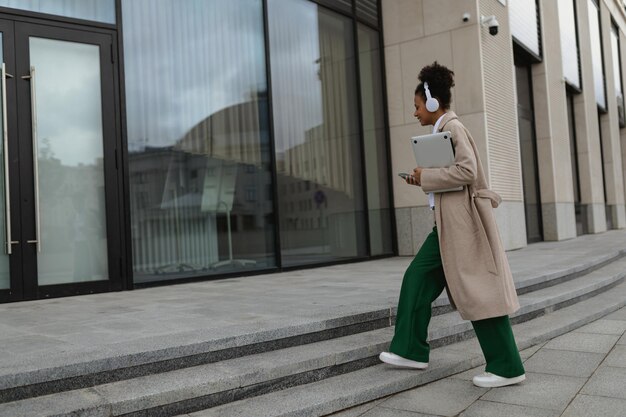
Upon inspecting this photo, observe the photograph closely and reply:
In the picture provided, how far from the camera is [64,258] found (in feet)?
21.3

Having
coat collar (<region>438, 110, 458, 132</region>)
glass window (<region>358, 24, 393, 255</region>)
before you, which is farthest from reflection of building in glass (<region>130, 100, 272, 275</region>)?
coat collar (<region>438, 110, 458, 132</region>)

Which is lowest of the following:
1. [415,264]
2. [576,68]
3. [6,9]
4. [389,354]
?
[389,354]

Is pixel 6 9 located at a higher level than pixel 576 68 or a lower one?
lower

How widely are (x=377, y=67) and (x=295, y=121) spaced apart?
108 inches

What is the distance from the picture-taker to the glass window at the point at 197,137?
7250 millimetres

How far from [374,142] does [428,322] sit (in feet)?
24.6

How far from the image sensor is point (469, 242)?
3.49 meters

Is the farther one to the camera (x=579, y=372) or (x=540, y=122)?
(x=540, y=122)

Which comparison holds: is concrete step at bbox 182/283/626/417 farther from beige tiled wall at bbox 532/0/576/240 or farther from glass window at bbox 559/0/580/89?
glass window at bbox 559/0/580/89

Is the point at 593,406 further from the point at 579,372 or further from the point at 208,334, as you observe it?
the point at 208,334

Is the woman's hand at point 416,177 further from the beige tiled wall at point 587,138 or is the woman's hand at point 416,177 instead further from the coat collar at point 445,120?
the beige tiled wall at point 587,138

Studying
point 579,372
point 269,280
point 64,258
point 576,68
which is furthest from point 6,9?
point 576,68

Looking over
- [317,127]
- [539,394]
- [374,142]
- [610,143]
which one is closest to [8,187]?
[317,127]

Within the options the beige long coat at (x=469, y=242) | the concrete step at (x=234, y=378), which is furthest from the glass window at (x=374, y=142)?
the beige long coat at (x=469, y=242)
